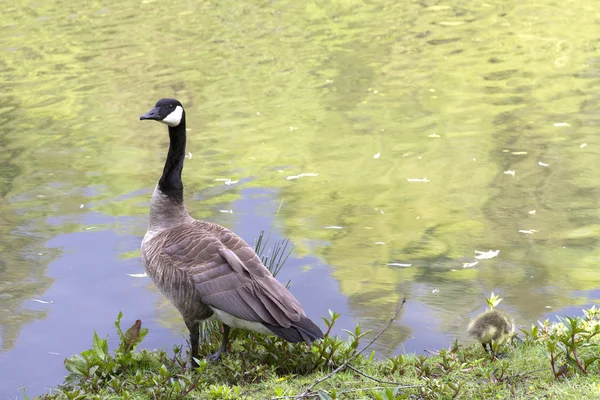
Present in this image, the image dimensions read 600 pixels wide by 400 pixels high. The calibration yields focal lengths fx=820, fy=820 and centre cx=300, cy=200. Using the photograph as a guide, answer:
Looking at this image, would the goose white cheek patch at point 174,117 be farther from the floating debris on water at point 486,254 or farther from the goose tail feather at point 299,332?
the floating debris on water at point 486,254

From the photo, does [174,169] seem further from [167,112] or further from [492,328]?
[492,328]

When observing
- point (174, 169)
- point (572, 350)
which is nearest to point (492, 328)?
point (572, 350)

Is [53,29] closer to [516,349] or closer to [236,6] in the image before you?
[236,6]

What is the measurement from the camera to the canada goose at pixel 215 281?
5.53 m

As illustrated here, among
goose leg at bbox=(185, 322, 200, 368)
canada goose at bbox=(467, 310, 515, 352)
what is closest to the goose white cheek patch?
goose leg at bbox=(185, 322, 200, 368)

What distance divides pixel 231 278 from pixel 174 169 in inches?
54.0

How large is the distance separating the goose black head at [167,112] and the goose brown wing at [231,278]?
1013 mm

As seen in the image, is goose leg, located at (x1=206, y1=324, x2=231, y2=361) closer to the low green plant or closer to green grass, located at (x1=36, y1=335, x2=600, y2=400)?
green grass, located at (x1=36, y1=335, x2=600, y2=400)

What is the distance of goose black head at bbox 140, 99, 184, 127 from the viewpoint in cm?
652

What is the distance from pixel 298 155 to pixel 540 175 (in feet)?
11.7

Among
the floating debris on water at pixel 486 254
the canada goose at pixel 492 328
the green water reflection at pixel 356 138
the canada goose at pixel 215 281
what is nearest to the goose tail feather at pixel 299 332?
the canada goose at pixel 215 281

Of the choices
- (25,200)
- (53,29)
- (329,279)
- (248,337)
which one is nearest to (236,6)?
(53,29)

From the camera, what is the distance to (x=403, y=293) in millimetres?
8203

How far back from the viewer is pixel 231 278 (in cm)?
575
